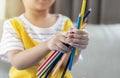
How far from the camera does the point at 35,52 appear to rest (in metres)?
0.50

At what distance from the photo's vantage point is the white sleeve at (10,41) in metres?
0.57

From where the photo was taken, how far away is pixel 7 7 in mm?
996

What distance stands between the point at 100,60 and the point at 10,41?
0.37 m

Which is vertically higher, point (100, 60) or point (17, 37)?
point (17, 37)

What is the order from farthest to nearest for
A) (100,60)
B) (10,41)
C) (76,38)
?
(100,60), (10,41), (76,38)

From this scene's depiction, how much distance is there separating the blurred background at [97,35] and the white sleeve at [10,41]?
26 cm

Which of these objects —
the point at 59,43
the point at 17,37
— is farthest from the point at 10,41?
the point at 59,43

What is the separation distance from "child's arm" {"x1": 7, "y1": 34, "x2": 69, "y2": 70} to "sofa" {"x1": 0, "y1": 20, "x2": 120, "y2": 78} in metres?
0.31

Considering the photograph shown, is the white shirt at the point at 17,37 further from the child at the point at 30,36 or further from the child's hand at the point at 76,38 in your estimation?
the child's hand at the point at 76,38

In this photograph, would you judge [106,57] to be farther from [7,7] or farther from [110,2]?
[7,7]

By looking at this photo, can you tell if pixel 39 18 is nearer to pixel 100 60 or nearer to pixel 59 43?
pixel 59 43

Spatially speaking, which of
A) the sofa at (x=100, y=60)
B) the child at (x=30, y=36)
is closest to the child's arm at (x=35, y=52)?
the child at (x=30, y=36)

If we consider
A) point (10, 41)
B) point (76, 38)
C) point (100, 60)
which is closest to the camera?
point (76, 38)

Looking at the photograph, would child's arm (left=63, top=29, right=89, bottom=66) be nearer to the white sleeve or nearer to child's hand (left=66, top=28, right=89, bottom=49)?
child's hand (left=66, top=28, right=89, bottom=49)
